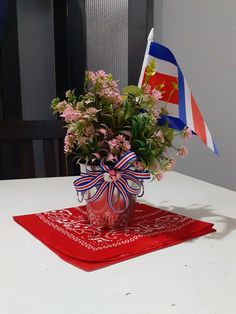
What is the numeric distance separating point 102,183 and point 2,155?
5.05 ft

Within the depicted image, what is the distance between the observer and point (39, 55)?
7.27 feet

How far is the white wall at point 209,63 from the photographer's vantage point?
1.78 meters

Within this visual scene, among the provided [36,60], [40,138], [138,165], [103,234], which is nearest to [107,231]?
[103,234]

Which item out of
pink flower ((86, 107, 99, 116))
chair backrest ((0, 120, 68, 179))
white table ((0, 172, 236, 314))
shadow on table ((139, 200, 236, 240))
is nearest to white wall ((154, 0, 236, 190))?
chair backrest ((0, 120, 68, 179))

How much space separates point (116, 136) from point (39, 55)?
1678 mm

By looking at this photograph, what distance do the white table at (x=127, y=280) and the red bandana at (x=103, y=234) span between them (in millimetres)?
17

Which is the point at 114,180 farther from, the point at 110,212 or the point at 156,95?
the point at 156,95

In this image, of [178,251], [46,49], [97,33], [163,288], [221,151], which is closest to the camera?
[163,288]

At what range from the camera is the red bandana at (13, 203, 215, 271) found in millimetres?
620

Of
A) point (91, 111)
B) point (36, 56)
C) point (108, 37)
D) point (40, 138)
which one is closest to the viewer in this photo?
point (91, 111)

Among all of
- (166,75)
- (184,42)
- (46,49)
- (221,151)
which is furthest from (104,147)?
(46,49)

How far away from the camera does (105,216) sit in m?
0.74

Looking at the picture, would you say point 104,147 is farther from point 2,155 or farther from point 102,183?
point 2,155

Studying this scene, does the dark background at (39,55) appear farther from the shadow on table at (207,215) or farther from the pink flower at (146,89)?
the pink flower at (146,89)
